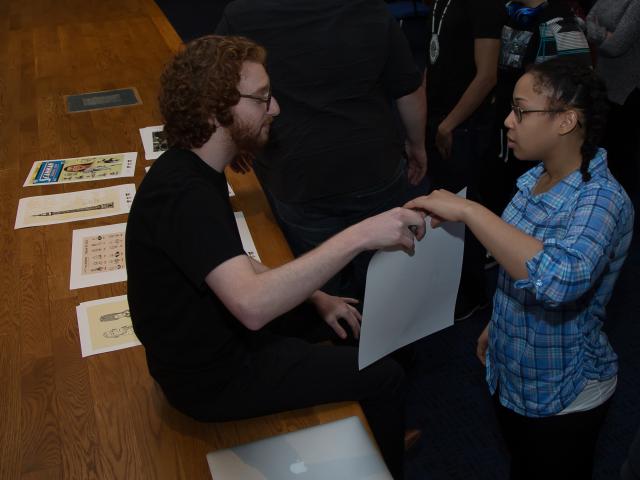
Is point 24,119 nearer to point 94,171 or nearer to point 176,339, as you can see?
point 94,171

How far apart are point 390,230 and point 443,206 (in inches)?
4.7

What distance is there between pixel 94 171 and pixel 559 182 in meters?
1.93

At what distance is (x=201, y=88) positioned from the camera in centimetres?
142

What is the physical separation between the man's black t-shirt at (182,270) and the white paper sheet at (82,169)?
1319 millimetres

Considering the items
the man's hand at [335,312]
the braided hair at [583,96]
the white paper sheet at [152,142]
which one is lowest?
the white paper sheet at [152,142]

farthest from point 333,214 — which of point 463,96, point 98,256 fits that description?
point 463,96

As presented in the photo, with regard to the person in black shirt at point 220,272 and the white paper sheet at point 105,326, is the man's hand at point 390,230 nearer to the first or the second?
the person in black shirt at point 220,272

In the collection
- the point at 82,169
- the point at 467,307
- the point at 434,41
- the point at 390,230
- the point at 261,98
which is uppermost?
the point at 261,98

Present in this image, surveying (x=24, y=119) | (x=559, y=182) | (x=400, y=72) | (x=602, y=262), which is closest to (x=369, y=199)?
(x=400, y=72)

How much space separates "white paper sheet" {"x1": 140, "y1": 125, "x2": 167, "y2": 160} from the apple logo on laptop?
1.63 m

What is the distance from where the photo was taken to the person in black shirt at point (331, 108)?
2020mm

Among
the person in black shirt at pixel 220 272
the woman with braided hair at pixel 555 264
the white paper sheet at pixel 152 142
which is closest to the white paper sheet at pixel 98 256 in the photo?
the white paper sheet at pixel 152 142

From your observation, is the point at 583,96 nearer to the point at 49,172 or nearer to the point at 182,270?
the point at 182,270

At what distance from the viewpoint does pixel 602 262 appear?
1305mm
